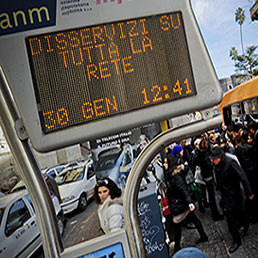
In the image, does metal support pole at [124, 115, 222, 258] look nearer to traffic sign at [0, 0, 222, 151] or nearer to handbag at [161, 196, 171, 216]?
traffic sign at [0, 0, 222, 151]

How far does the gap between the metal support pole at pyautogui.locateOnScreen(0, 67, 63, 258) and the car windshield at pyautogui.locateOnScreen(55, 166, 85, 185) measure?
603 cm

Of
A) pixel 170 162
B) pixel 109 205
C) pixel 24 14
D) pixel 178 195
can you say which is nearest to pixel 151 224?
pixel 178 195

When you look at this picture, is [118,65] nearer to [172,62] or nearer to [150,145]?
[172,62]

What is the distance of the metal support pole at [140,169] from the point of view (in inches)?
54.7

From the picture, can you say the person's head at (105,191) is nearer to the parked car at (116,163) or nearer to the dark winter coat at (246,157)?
the parked car at (116,163)

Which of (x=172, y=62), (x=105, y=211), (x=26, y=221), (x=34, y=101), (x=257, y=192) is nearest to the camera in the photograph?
(x=34, y=101)

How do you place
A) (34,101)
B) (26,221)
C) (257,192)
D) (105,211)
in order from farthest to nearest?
(26,221), (257,192), (105,211), (34,101)

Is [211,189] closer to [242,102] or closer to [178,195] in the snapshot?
[178,195]

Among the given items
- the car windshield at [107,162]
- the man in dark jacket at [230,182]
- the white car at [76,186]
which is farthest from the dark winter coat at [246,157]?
the white car at [76,186]

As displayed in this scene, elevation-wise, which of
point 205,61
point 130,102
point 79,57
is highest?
point 79,57

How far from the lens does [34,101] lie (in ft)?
4.01

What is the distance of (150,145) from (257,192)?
381 centimetres

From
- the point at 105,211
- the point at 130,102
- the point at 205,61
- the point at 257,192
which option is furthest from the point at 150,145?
the point at 257,192

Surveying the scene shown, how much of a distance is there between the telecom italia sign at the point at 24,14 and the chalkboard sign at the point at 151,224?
119 inches
